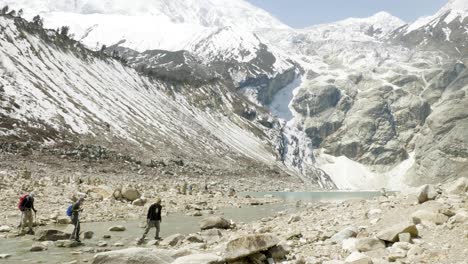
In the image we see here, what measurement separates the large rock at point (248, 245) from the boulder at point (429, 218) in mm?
5253

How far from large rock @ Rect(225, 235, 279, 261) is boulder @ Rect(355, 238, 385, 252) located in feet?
9.04

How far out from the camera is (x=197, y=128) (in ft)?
510

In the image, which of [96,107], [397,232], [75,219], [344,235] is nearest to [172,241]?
[75,219]

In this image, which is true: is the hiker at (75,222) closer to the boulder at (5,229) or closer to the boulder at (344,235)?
the boulder at (5,229)

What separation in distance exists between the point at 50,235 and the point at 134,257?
10.6 meters

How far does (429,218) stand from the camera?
16.3 m

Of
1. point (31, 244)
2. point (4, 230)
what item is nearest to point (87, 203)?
point (4, 230)

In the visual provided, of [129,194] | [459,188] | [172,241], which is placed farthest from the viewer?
[129,194]

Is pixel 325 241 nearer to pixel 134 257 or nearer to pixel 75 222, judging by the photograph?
pixel 134 257

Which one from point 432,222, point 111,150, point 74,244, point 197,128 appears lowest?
point 74,244

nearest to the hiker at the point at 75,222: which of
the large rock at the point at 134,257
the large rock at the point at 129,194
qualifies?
the large rock at the point at 134,257

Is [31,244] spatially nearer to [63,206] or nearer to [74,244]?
[74,244]

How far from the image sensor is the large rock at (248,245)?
1477 cm

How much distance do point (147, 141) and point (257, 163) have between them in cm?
4792
